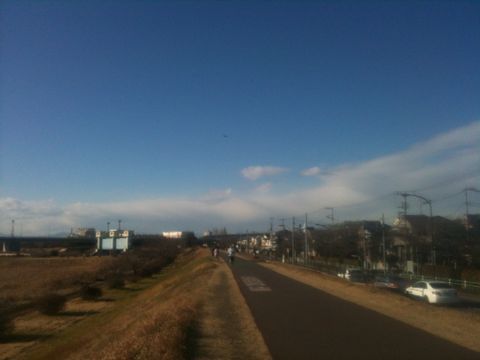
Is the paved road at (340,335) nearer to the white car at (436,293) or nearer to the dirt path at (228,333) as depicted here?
the dirt path at (228,333)

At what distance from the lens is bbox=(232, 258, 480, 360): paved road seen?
1048cm

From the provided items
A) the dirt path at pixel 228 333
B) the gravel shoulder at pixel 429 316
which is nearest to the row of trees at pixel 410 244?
the gravel shoulder at pixel 429 316

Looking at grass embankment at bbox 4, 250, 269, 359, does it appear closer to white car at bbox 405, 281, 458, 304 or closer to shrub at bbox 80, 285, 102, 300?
white car at bbox 405, 281, 458, 304

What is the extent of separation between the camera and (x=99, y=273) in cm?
7050

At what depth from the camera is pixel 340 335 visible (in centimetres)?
1268

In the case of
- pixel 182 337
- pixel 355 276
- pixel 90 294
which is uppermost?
pixel 355 276

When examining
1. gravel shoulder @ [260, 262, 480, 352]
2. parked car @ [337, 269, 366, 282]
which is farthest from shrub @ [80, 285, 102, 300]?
gravel shoulder @ [260, 262, 480, 352]

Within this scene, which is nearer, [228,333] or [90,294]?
[228,333]

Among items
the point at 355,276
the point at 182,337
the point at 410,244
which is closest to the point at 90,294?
the point at 355,276

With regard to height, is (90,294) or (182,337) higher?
(182,337)

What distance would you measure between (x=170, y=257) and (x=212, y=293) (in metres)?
81.7

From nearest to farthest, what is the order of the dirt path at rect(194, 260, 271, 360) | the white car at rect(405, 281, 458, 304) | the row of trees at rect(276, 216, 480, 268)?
the dirt path at rect(194, 260, 271, 360) < the white car at rect(405, 281, 458, 304) < the row of trees at rect(276, 216, 480, 268)

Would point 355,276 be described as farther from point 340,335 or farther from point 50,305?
point 340,335

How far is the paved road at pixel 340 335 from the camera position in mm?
10484
